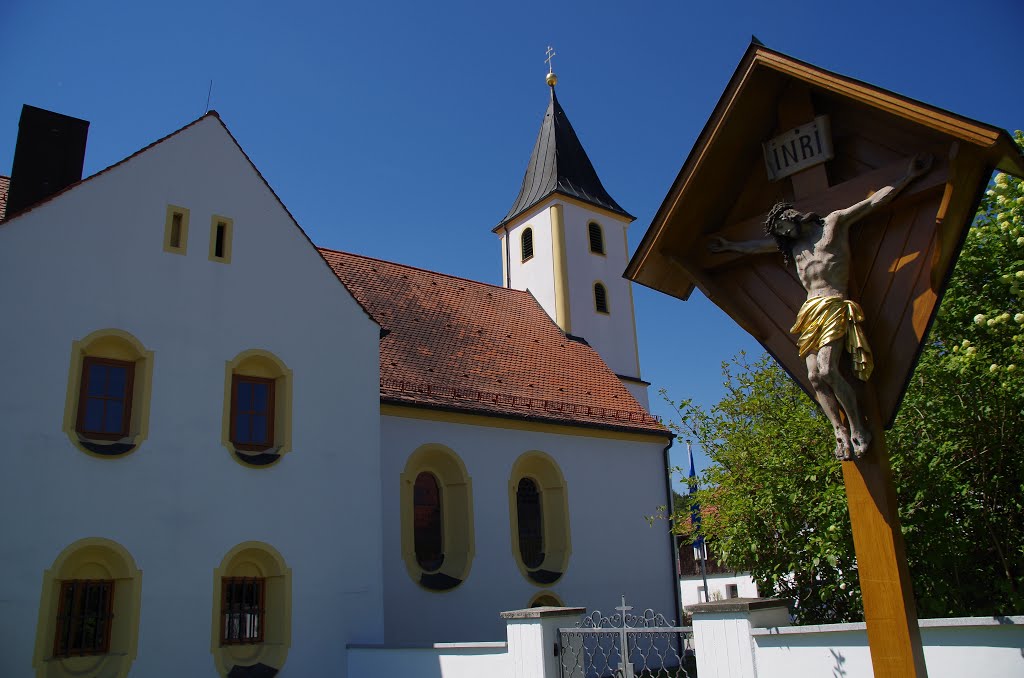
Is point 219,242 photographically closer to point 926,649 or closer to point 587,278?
point 926,649

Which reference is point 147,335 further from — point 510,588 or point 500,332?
point 500,332

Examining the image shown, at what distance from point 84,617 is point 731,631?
27.7 ft

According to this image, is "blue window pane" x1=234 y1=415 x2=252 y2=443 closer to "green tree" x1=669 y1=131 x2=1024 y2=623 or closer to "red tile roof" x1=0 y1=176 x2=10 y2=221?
"red tile roof" x1=0 y1=176 x2=10 y2=221

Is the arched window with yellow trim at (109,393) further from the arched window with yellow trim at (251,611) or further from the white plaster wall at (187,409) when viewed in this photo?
the arched window with yellow trim at (251,611)

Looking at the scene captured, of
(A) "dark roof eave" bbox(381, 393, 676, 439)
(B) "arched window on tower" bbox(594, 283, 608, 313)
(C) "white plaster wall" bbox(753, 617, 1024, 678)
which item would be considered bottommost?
(C) "white plaster wall" bbox(753, 617, 1024, 678)

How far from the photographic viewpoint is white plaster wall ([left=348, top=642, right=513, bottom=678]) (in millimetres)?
9641

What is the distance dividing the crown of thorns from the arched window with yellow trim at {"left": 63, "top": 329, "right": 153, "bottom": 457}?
9.66 metres

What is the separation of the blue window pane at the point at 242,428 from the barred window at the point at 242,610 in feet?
6.71

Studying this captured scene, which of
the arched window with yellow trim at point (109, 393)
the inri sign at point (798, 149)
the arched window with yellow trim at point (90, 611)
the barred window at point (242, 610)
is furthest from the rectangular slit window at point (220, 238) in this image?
the inri sign at point (798, 149)

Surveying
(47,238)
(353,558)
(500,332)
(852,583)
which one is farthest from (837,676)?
(500,332)

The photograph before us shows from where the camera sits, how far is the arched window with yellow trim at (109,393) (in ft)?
37.0

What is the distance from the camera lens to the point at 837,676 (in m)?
6.07

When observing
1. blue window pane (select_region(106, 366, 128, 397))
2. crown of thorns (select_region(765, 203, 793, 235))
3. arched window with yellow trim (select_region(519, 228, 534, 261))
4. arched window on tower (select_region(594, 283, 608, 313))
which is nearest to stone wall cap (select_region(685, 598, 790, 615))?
crown of thorns (select_region(765, 203, 793, 235))

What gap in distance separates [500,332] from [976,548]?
1330 cm
